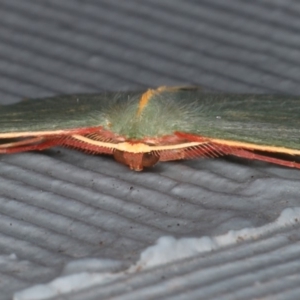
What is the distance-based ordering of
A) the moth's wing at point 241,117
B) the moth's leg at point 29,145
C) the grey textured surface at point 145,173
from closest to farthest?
the grey textured surface at point 145,173
the moth's wing at point 241,117
the moth's leg at point 29,145

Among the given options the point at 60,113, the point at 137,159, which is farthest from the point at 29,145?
the point at 137,159

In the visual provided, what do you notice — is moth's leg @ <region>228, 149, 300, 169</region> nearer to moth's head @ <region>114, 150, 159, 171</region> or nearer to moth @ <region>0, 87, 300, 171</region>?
moth @ <region>0, 87, 300, 171</region>

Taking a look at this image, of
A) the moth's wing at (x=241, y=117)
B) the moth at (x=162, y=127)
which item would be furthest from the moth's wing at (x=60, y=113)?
the moth's wing at (x=241, y=117)

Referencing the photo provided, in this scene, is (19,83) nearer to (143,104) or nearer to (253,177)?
(143,104)

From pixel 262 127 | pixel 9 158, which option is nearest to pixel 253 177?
pixel 262 127

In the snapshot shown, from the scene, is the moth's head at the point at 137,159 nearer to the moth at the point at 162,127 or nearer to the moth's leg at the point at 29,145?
the moth at the point at 162,127

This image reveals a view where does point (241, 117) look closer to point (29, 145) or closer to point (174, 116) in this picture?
point (174, 116)

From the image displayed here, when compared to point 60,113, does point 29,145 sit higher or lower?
lower


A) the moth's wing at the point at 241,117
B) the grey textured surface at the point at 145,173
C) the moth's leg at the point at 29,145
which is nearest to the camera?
the grey textured surface at the point at 145,173
